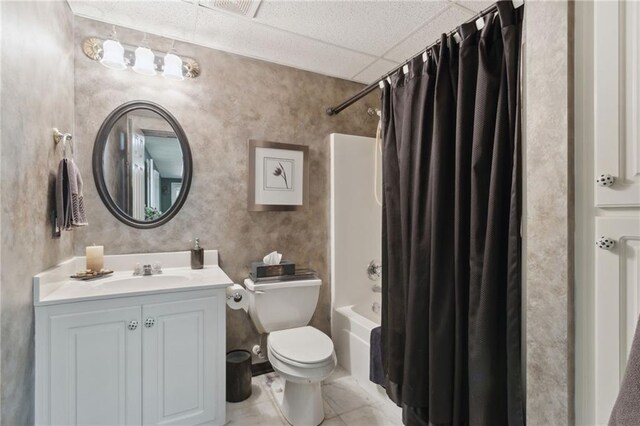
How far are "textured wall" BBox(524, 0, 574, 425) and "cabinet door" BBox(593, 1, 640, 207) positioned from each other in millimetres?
62

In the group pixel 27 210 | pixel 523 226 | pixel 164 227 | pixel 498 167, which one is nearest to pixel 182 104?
pixel 164 227

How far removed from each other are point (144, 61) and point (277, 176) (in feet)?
3.66

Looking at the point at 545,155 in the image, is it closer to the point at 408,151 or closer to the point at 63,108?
the point at 408,151

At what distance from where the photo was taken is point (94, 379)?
4.58ft

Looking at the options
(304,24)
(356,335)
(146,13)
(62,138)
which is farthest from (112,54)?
(356,335)

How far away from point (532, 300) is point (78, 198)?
81.0 inches

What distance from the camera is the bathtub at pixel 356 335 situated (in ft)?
6.84

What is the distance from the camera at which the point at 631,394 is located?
2.11ft

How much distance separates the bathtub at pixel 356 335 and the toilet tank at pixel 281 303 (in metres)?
0.34

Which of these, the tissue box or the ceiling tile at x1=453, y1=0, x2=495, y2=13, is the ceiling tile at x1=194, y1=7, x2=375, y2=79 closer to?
the ceiling tile at x1=453, y1=0, x2=495, y2=13

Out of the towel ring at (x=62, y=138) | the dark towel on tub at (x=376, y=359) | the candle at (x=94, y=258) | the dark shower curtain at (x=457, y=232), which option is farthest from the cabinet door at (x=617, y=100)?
the candle at (x=94, y=258)

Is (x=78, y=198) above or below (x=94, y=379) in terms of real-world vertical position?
above

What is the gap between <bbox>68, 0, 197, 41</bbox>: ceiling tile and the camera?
169 centimetres

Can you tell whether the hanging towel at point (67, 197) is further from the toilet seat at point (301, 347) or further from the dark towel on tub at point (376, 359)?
the dark towel on tub at point (376, 359)
